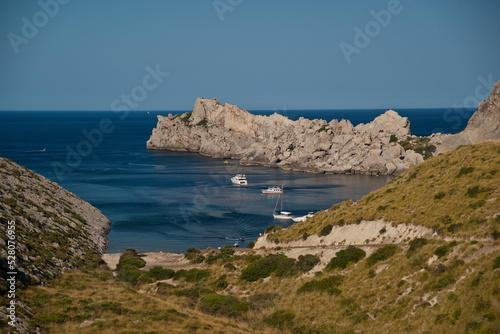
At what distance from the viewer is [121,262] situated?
1642 inches

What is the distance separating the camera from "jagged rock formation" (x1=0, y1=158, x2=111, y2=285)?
30016 millimetres

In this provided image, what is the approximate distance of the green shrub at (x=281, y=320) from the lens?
22225 mm

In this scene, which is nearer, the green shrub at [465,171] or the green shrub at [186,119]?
the green shrub at [465,171]

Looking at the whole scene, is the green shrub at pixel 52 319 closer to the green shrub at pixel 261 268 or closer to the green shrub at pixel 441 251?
the green shrub at pixel 261 268

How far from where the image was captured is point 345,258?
27.9 meters

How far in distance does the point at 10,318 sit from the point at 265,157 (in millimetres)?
120760

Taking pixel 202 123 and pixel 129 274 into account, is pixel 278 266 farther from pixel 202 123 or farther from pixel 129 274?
pixel 202 123

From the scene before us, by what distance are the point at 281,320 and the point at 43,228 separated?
26.6 meters

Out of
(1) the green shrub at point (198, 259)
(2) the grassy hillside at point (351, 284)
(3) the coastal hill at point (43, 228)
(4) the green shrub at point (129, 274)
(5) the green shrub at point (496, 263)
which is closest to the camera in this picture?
(2) the grassy hillside at point (351, 284)

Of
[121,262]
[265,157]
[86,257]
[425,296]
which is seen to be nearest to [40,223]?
[86,257]

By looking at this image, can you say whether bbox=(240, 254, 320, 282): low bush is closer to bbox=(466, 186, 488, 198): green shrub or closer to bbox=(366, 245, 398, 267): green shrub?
bbox=(366, 245, 398, 267): green shrub

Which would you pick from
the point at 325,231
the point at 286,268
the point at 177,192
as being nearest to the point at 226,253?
the point at 325,231

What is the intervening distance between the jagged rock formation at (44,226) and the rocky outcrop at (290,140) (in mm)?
71658

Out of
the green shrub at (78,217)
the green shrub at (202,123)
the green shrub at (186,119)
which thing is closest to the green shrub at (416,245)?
the green shrub at (78,217)
